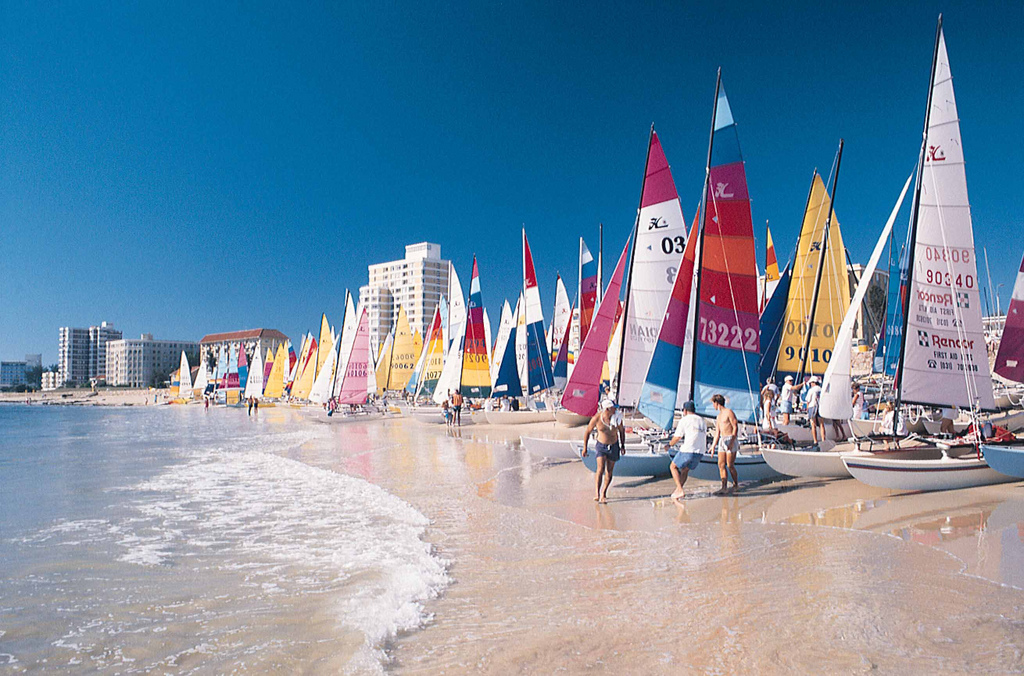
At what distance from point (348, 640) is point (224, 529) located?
15.0ft

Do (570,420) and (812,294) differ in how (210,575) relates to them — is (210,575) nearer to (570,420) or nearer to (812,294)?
(570,420)

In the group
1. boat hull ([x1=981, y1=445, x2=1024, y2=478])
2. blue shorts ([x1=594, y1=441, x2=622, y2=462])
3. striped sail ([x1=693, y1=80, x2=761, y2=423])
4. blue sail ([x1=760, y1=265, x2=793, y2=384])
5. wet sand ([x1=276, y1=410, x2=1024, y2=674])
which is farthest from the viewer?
blue sail ([x1=760, y1=265, x2=793, y2=384])

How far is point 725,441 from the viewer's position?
9656mm

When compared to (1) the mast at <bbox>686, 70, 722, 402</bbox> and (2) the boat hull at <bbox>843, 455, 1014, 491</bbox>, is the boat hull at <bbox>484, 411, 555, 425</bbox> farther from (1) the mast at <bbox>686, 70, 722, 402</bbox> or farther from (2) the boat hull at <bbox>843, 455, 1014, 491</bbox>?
(2) the boat hull at <bbox>843, 455, 1014, 491</bbox>

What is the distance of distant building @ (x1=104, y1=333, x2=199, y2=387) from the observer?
16900 cm

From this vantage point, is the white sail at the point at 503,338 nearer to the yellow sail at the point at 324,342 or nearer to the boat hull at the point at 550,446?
the boat hull at the point at 550,446

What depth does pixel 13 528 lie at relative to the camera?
884cm

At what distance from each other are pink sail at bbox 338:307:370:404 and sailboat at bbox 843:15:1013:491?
26962 mm

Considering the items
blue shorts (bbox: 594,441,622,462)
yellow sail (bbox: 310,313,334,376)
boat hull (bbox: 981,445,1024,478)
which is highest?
yellow sail (bbox: 310,313,334,376)

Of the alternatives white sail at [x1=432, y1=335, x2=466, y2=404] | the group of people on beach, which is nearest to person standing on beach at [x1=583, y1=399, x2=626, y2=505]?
the group of people on beach

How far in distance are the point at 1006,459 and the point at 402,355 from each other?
33186 millimetres

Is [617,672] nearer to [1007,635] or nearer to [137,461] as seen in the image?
[1007,635]

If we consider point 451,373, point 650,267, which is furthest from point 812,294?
point 451,373

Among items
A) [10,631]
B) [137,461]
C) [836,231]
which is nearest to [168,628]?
[10,631]
